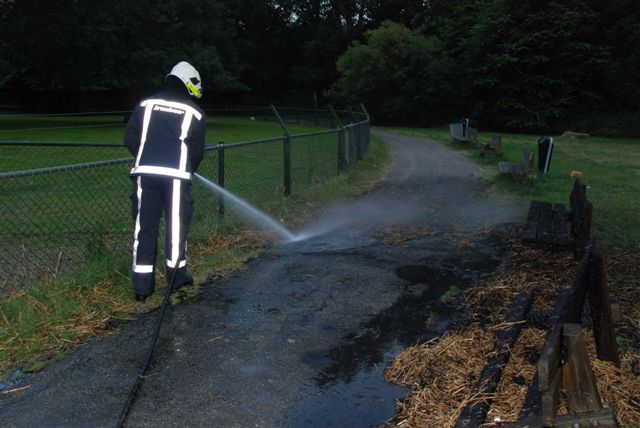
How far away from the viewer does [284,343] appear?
170 inches

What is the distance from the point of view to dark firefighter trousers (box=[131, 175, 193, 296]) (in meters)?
4.96

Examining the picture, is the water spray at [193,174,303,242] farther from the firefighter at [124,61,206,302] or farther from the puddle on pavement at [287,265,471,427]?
the firefighter at [124,61,206,302]

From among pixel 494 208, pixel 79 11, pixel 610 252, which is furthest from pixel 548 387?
pixel 79 11

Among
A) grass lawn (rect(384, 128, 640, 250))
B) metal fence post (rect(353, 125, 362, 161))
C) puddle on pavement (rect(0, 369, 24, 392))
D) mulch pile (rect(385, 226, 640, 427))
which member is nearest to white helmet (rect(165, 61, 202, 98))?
puddle on pavement (rect(0, 369, 24, 392))

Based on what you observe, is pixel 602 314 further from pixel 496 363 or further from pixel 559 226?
pixel 559 226

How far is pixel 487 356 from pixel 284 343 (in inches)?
56.5

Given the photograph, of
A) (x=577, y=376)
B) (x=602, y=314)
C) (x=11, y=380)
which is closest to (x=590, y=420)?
(x=577, y=376)

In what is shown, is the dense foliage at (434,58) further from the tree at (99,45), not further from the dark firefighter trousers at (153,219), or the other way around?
the dark firefighter trousers at (153,219)

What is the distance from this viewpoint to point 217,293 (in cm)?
539

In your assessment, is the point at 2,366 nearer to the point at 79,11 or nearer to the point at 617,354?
the point at 617,354

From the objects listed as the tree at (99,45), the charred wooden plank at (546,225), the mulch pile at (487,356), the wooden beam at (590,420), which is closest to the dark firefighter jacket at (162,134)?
the mulch pile at (487,356)

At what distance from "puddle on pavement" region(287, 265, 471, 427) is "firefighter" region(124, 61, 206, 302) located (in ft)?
5.63

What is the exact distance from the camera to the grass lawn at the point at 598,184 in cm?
790

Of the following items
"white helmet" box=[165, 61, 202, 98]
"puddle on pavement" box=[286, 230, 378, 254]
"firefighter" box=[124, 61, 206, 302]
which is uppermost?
"white helmet" box=[165, 61, 202, 98]
